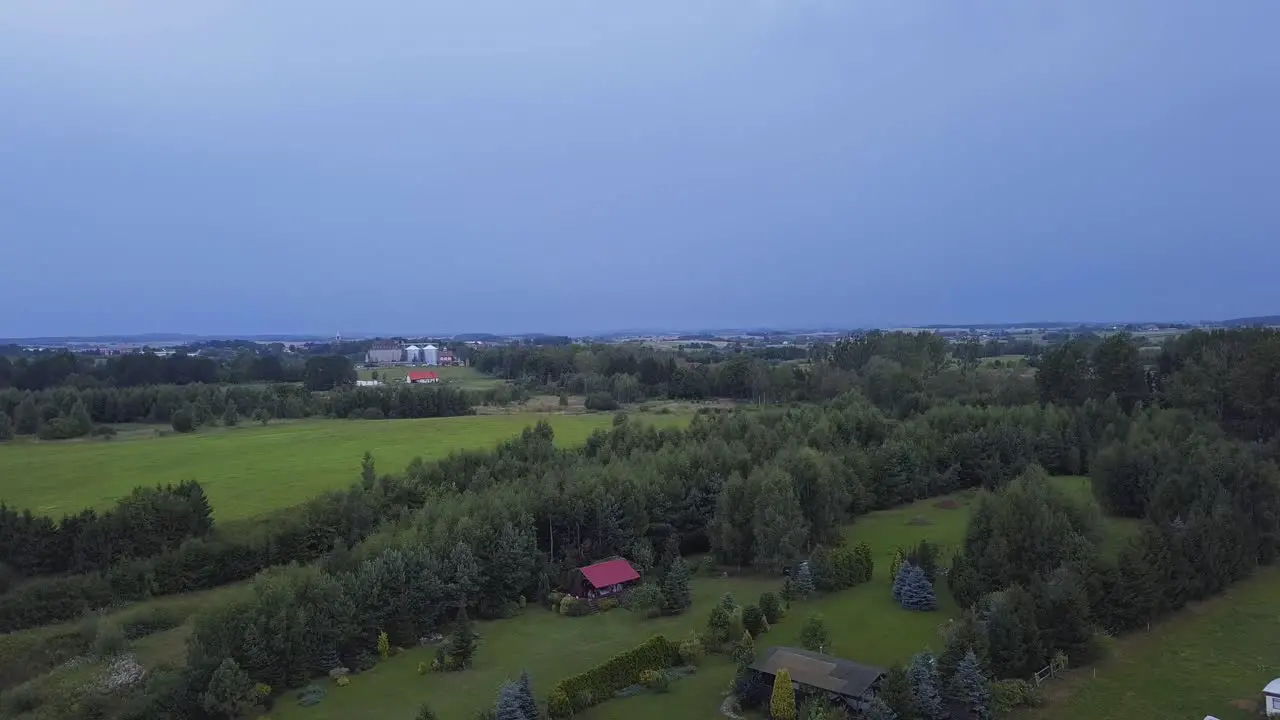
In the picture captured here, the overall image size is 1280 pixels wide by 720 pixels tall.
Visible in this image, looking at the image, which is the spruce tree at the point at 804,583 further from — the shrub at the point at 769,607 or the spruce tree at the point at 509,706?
the spruce tree at the point at 509,706

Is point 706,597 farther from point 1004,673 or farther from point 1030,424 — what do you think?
point 1030,424

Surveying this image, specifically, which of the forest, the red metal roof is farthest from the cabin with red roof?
the forest

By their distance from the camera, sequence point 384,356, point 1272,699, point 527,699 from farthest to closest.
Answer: point 384,356, point 527,699, point 1272,699

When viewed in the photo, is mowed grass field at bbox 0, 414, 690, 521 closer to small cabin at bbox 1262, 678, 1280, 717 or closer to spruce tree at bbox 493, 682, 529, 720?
spruce tree at bbox 493, 682, 529, 720

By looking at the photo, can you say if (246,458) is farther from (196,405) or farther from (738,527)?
(738,527)

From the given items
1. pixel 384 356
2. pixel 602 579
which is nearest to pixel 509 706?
pixel 602 579
